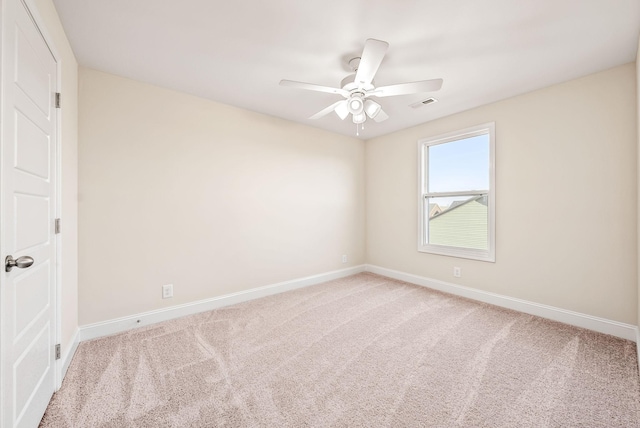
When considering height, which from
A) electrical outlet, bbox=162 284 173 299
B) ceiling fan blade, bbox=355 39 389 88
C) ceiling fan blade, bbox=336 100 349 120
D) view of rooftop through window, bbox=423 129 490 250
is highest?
ceiling fan blade, bbox=355 39 389 88

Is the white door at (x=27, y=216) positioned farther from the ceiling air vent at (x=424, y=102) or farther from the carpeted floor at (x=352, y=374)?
the ceiling air vent at (x=424, y=102)

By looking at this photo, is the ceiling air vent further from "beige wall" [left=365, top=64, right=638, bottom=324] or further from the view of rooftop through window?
the view of rooftop through window

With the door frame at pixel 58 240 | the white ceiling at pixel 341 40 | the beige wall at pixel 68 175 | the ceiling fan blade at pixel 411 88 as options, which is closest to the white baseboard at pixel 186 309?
the beige wall at pixel 68 175

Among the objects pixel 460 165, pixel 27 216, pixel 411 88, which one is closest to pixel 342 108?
pixel 411 88

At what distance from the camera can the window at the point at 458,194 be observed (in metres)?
3.22

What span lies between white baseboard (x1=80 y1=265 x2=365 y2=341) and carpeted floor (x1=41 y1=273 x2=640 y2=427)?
0.10 meters

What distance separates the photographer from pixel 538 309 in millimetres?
2777

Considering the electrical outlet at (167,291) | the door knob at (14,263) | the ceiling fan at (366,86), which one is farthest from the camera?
the electrical outlet at (167,291)

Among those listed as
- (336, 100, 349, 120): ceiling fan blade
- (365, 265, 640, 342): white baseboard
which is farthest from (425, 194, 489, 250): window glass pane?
(336, 100, 349, 120): ceiling fan blade

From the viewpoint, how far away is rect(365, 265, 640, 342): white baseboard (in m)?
2.31

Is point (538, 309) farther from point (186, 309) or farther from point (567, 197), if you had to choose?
point (186, 309)

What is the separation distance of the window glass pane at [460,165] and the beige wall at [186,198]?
1596mm

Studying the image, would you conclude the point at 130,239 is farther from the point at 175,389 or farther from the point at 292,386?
the point at 292,386

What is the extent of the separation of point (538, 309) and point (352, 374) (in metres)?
2.29
